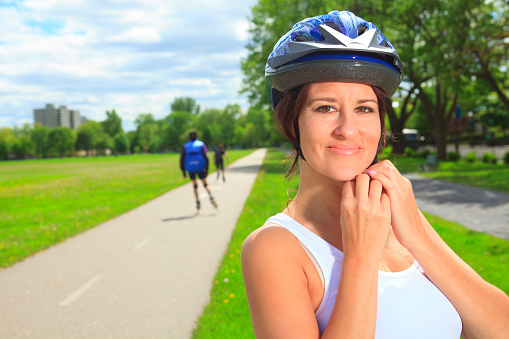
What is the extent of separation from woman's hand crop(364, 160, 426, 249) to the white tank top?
138mm

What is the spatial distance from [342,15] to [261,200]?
13.3 metres

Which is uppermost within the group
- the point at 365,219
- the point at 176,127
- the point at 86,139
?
the point at 176,127

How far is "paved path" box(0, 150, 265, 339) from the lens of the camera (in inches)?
210

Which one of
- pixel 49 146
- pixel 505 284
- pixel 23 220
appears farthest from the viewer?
pixel 49 146

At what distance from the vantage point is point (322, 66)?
5.02ft

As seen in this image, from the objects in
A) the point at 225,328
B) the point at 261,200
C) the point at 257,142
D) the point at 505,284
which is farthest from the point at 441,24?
the point at 257,142

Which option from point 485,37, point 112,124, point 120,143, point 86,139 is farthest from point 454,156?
point 112,124

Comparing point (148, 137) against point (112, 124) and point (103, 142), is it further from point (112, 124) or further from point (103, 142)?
point (103, 142)

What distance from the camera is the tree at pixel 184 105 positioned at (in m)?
173

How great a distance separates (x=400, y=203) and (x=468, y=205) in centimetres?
1325

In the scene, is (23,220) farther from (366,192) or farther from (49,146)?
(49,146)

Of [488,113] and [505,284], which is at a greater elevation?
[488,113]

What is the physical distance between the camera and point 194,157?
1312cm

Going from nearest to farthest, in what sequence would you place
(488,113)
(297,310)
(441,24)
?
(297,310), (441,24), (488,113)
